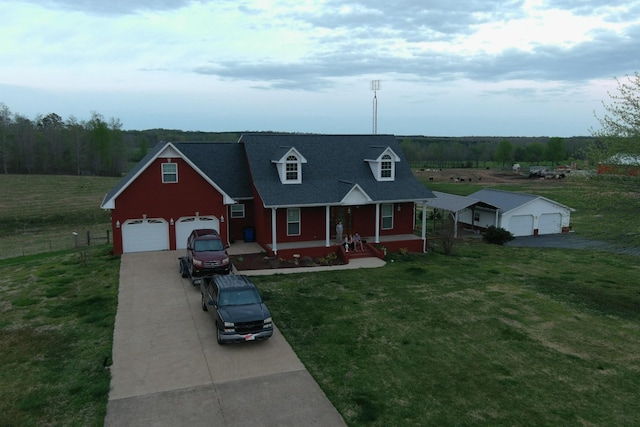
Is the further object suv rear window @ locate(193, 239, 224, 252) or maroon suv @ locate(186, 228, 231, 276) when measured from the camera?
suv rear window @ locate(193, 239, 224, 252)

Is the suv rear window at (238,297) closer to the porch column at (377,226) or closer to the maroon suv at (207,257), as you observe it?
the maroon suv at (207,257)

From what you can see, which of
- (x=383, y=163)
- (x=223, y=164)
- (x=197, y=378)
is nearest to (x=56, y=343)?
(x=197, y=378)

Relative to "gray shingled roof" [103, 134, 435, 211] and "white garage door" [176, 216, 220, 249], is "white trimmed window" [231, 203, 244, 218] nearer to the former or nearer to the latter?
"gray shingled roof" [103, 134, 435, 211]

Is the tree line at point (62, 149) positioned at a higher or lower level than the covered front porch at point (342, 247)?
higher

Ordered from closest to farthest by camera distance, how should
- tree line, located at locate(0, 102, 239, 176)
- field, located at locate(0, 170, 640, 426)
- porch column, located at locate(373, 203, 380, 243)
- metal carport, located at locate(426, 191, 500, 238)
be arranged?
field, located at locate(0, 170, 640, 426) < porch column, located at locate(373, 203, 380, 243) < metal carport, located at locate(426, 191, 500, 238) < tree line, located at locate(0, 102, 239, 176)

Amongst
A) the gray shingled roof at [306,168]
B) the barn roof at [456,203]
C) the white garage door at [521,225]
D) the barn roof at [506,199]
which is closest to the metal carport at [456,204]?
the barn roof at [456,203]

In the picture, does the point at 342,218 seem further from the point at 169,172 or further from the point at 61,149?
the point at 61,149

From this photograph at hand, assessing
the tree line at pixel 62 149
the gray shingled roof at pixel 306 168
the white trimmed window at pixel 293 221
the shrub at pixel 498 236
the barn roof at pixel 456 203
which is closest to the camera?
the gray shingled roof at pixel 306 168

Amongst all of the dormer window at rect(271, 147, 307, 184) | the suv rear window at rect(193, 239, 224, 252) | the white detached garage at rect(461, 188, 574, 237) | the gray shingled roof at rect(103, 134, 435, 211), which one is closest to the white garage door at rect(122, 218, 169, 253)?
the gray shingled roof at rect(103, 134, 435, 211)
